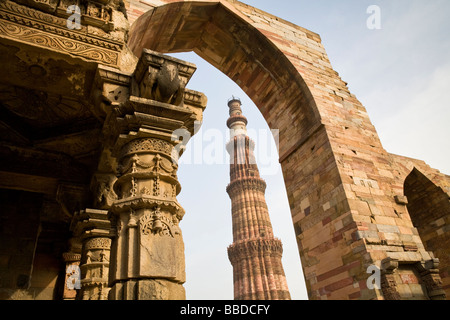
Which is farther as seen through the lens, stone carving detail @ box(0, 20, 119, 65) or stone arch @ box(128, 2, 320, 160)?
stone arch @ box(128, 2, 320, 160)

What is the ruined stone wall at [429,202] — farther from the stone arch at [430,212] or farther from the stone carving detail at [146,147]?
the stone carving detail at [146,147]

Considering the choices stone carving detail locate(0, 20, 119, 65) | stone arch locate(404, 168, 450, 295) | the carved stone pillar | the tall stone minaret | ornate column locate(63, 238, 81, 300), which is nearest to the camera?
stone carving detail locate(0, 20, 119, 65)

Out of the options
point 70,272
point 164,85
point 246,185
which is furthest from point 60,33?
point 246,185

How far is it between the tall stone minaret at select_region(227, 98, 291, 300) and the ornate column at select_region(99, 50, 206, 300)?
1922cm

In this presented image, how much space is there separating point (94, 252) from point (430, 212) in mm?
9063

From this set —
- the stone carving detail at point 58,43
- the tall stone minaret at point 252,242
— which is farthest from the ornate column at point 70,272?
the tall stone minaret at point 252,242

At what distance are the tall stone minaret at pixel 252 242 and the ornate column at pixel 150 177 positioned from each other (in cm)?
1922

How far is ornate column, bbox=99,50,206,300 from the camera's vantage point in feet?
5.95

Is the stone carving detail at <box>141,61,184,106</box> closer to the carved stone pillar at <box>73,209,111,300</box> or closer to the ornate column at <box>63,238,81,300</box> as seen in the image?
the carved stone pillar at <box>73,209,111,300</box>

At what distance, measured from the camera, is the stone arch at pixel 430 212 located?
27.4ft

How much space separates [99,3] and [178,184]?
6.04 feet

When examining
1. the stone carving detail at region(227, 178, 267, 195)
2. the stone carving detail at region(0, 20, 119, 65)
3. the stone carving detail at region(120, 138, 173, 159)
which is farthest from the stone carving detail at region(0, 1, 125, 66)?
the stone carving detail at region(227, 178, 267, 195)

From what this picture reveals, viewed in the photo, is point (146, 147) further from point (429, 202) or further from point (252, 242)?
point (252, 242)

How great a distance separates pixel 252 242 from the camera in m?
22.2
